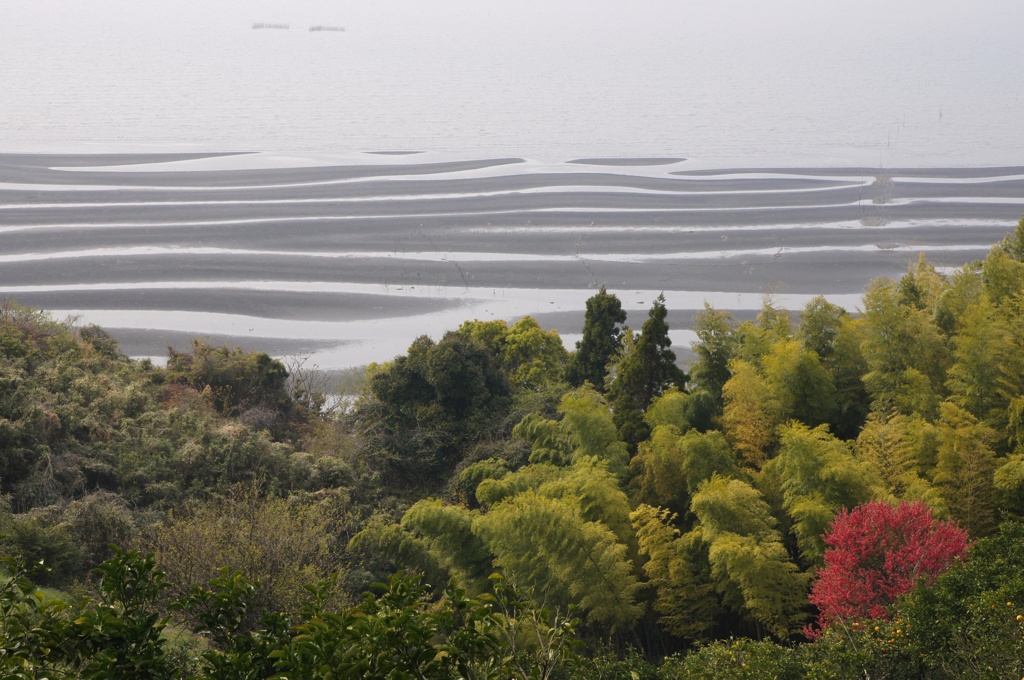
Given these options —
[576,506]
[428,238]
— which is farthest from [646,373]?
[428,238]

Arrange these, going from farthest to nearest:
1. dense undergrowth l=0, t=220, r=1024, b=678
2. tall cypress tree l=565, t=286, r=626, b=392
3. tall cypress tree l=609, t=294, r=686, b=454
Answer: tall cypress tree l=565, t=286, r=626, b=392 → tall cypress tree l=609, t=294, r=686, b=454 → dense undergrowth l=0, t=220, r=1024, b=678

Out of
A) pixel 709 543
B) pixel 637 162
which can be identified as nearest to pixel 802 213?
pixel 637 162

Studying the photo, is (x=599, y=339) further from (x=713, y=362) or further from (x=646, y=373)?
(x=646, y=373)

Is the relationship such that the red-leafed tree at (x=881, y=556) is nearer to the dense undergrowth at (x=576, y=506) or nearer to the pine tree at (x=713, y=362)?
the dense undergrowth at (x=576, y=506)

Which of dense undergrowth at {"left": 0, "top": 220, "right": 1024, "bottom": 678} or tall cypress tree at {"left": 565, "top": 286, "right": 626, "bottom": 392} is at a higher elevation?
tall cypress tree at {"left": 565, "top": 286, "right": 626, "bottom": 392}

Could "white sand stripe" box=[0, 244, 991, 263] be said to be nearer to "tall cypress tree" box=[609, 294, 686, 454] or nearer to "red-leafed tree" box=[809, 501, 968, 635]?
"tall cypress tree" box=[609, 294, 686, 454]

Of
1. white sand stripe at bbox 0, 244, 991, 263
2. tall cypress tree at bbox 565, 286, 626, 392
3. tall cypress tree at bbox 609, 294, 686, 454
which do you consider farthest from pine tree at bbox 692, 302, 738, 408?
white sand stripe at bbox 0, 244, 991, 263
